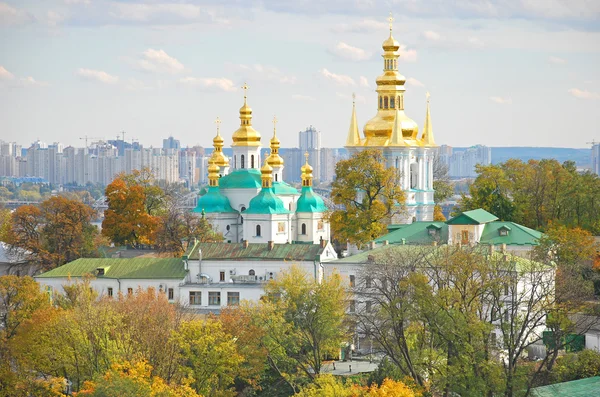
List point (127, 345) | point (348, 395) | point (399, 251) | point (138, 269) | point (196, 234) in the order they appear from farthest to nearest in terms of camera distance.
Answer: point (196, 234)
point (138, 269)
point (399, 251)
point (127, 345)
point (348, 395)

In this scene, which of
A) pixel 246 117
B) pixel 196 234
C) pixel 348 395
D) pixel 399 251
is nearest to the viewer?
pixel 348 395

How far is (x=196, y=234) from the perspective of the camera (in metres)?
70.7

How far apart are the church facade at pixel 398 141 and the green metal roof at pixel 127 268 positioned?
1658 cm

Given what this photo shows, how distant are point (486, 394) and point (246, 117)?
42.2 m

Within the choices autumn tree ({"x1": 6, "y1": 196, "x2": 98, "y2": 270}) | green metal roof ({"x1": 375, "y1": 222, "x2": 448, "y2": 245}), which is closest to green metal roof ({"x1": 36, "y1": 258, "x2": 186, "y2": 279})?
autumn tree ({"x1": 6, "y1": 196, "x2": 98, "y2": 270})

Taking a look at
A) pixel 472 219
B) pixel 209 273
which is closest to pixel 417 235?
pixel 472 219

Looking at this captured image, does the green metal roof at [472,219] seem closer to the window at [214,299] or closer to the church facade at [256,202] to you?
the window at [214,299]

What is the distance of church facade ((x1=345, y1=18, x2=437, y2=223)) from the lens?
7475 centimetres

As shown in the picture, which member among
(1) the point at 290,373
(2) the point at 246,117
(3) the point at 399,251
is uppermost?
(2) the point at 246,117

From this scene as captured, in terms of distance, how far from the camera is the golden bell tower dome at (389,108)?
249ft

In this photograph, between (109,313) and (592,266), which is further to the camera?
(592,266)

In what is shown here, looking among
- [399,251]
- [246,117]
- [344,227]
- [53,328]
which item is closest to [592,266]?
[399,251]

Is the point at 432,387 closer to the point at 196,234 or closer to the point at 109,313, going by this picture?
the point at 109,313

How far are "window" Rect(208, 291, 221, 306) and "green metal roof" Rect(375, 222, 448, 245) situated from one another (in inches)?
280
